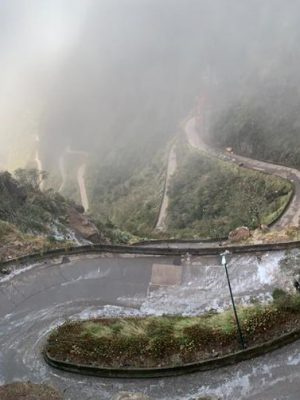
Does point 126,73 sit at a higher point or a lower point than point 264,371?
higher

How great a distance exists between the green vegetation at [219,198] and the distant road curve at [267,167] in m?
1.06

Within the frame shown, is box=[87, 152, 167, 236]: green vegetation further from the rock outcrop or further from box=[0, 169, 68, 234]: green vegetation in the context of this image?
box=[0, 169, 68, 234]: green vegetation

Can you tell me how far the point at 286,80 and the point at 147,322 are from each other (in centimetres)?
8895

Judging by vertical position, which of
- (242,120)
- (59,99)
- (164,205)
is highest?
(59,99)

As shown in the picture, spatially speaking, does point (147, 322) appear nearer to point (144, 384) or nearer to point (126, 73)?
point (144, 384)

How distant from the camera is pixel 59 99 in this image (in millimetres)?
163875

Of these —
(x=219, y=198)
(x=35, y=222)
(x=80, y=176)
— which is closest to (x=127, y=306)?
(x=35, y=222)

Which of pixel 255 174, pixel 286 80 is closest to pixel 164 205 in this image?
pixel 255 174

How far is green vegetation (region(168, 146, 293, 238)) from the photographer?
65.8 meters

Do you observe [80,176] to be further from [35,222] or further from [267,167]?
[35,222]

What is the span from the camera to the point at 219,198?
79.6 metres

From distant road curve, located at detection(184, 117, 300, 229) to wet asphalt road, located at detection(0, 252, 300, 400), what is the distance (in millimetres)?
28146

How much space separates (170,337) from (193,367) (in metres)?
1.91

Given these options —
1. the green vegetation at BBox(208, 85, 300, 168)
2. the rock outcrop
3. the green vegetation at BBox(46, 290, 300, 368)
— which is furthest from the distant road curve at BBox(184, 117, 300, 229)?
the green vegetation at BBox(46, 290, 300, 368)
